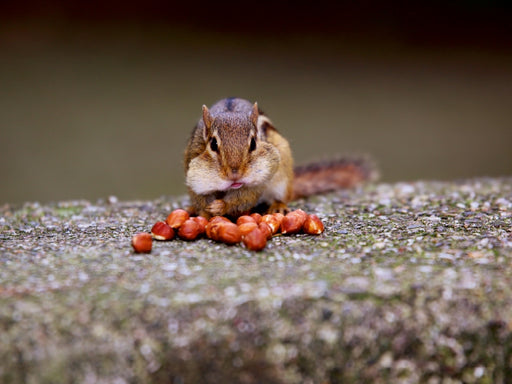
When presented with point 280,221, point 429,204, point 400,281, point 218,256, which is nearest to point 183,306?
point 218,256

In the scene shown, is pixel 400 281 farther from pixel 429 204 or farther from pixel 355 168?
pixel 355 168

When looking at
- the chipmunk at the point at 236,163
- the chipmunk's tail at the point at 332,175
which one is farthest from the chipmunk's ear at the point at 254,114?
the chipmunk's tail at the point at 332,175

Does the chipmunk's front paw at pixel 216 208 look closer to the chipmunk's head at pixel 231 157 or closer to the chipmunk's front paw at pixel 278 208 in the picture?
the chipmunk's head at pixel 231 157

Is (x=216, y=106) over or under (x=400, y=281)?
over

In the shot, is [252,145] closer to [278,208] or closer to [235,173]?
[235,173]

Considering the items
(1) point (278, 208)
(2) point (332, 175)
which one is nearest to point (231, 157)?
(1) point (278, 208)

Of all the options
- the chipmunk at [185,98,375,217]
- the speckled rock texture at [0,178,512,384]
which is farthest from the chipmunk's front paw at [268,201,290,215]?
the speckled rock texture at [0,178,512,384]

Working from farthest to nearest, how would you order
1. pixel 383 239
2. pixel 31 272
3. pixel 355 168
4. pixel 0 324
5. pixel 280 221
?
pixel 355 168
pixel 280 221
pixel 383 239
pixel 31 272
pixel 0 324
